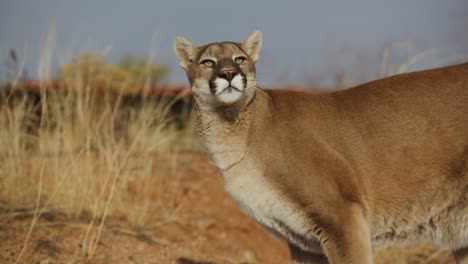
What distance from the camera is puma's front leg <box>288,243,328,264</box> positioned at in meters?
4.28

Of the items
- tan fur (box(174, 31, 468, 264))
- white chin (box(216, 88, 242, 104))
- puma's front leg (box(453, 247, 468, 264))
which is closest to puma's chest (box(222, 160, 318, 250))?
tan fur (box(174, 31, 468, 264))

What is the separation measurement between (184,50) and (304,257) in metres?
1.99

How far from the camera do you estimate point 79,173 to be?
640 cm

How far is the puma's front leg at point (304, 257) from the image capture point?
14.0ft

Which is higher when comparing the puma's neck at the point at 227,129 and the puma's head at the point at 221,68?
the puma's head at the point at 221,68

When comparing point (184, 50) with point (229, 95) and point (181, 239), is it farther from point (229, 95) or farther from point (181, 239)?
point (181, 239)

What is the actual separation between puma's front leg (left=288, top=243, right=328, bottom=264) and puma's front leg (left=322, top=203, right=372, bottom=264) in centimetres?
62

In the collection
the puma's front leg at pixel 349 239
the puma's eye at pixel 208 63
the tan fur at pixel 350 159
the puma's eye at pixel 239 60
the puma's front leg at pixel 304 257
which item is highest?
the puma's eye at pixel 239 60

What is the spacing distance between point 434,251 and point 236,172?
11.4 feet

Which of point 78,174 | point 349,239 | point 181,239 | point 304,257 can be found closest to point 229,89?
point 349,239

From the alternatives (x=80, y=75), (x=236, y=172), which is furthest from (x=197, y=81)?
(x=80, y=75)

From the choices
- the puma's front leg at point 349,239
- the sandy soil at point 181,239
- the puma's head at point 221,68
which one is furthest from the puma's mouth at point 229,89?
the sandy soil at point 181,239

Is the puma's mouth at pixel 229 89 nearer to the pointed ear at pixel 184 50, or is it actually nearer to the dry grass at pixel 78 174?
the pointed ear at pixel 184 50

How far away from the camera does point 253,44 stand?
4.53 m
